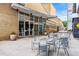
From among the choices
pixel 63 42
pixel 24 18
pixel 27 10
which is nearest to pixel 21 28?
pixel 24 18

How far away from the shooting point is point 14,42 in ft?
8.82

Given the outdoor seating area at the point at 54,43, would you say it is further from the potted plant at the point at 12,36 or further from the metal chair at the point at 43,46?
the potted plant at the point at 12,36

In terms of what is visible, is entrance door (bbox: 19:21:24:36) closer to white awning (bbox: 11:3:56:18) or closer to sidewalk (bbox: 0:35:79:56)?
sidewalk (bbox: 0:35:79:56)

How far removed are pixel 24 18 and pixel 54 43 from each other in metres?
0.69

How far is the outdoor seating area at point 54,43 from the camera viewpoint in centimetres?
269

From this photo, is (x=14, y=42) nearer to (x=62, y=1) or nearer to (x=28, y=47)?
(x=28, y=47)

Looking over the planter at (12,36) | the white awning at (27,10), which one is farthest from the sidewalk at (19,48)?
the white awning at (27,10)

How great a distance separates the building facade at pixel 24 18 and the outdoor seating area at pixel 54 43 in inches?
6.0

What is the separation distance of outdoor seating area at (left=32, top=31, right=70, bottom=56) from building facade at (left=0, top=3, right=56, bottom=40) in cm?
15

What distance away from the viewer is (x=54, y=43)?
8.84 ft

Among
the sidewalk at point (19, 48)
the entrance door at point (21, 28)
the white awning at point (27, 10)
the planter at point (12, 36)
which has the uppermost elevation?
the white awning at point (27, 10)

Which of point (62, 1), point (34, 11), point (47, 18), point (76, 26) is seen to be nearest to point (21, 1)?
point (34, 11)

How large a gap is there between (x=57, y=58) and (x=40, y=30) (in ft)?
1.92

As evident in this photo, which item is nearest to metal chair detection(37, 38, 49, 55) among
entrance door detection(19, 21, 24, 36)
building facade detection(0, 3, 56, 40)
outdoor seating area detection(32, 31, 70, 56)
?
outdoor seating area detection(32, 31, 70, 56)
